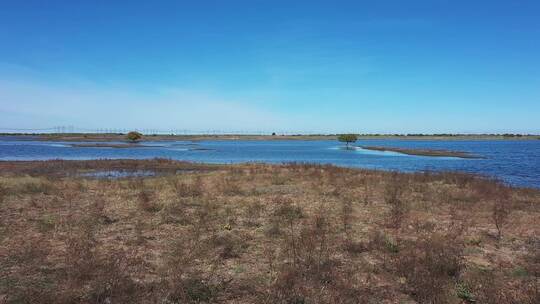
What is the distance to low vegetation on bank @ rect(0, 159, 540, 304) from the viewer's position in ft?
26.8

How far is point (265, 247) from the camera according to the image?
11.5m

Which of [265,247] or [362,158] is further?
[362,158]

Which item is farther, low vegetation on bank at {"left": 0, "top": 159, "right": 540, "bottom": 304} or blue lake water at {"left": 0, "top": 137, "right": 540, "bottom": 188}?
blue lake water at {"left": 0, "top": 137, "right": 540, "bottom": 188}

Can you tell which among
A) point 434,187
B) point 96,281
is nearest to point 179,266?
point 96,281

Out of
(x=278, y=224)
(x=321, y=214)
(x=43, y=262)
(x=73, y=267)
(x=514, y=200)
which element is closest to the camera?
(x=73, y=267)

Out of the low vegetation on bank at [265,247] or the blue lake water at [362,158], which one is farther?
the blue lake water at [362,158]

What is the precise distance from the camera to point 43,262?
386 inches

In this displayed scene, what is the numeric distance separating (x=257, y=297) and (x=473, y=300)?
398cm

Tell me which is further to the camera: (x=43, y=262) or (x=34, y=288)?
(x=43, y=262)

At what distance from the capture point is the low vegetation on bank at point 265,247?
26.8 ft

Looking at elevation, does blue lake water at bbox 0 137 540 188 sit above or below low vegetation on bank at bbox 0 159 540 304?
below

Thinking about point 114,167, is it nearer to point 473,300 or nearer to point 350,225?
point 350,225

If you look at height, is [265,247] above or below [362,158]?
above

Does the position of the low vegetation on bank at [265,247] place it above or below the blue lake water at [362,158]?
above
